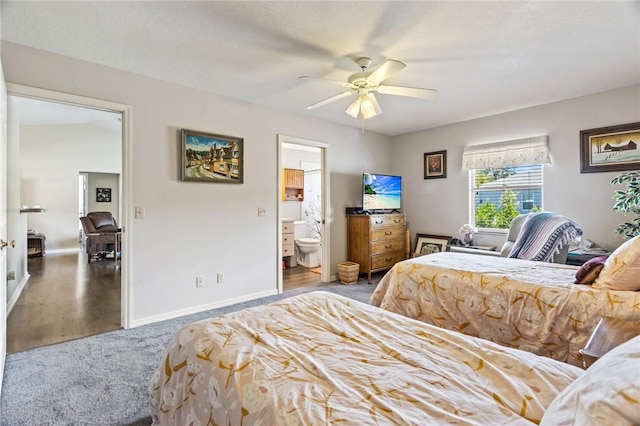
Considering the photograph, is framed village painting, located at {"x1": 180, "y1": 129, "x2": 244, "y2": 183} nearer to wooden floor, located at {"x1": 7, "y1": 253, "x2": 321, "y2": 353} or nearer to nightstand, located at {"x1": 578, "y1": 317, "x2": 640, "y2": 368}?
wooden floor, located at {"x1": 7, "y1": 253, "x2": 321, "y2": 353}

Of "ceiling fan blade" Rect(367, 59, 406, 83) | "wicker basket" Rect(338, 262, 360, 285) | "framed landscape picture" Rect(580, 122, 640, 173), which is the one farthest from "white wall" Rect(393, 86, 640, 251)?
"ceiling fan blade" Rect(367, 59, 406, 83)

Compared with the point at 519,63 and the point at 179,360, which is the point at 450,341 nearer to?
the point at 179,360

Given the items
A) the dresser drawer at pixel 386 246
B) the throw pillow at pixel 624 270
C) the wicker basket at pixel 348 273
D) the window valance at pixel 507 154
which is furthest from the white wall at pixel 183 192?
the throw pillow at pixel 624 270

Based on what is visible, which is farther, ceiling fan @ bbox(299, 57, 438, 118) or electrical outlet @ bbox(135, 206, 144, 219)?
electrical outlet @ bbox(135, 206, 144, 219)

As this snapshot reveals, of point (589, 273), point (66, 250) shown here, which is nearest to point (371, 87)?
point (589, 273)

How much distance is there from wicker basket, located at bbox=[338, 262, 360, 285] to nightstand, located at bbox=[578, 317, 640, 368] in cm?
334

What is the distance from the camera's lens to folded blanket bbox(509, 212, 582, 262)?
9.96 feet

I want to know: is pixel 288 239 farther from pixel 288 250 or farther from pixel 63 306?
pixel 63 306

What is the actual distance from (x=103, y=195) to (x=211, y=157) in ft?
23.5

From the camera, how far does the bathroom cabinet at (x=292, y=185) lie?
6328 millimetres

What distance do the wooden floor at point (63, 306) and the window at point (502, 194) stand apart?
188 inches

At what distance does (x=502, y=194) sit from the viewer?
450 centimetres

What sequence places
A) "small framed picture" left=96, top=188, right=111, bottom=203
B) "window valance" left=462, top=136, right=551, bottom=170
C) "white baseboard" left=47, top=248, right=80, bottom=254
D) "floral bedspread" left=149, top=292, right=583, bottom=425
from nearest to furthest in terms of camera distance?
"floral bedspread" left=149, top=292, right=583, bottom=425 < "window valance" left=462, top=136, right=551, bottom=170 < "white baseboard" left=47, top=248, right=80, bottom=254 < "small framed picture" left=96, top=188, right=111, bottom=203

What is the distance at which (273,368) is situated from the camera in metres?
1.08
